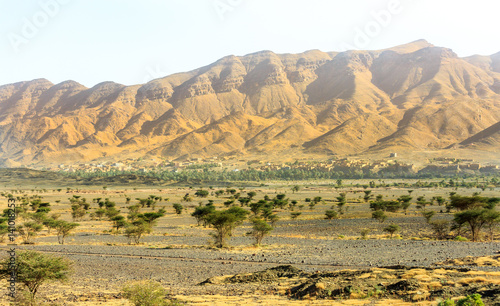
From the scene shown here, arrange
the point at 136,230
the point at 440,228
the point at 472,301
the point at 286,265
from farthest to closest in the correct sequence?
the point at 440,228
the point at 136,230
the point at 286,265
the point at 472,301

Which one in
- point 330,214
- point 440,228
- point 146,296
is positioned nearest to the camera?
point 146,296

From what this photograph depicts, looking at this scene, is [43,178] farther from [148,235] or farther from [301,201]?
[148,235]

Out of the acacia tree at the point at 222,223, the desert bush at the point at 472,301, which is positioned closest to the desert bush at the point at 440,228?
the acacia tree at the point at 222,223

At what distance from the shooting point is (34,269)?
15.4 meters

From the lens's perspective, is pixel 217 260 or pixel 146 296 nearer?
pixel 146 296

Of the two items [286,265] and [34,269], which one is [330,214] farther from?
[34,269]

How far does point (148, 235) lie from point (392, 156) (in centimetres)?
15567

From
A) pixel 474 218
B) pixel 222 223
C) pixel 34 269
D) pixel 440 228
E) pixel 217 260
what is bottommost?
pixel 440 228

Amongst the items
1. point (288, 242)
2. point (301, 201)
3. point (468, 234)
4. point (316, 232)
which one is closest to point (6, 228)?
point (288, 242)

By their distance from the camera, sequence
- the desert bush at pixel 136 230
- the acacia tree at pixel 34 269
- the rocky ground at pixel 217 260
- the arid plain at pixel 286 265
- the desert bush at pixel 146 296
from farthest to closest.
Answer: the desert bush at pixel 136 230 < the rocky ground at pixel 217 260 < the arid plain at pixel 286 265 < the acacia tree at pixel 34 269 < the desert bush at pixel 146 296

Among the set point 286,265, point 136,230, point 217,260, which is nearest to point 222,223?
point 217,260

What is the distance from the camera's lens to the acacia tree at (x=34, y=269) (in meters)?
15.5

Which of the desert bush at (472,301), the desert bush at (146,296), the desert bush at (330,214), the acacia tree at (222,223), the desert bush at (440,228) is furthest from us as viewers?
the desert bush at (330,214)

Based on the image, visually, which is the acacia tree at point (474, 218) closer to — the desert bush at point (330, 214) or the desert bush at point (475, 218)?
the desert bush at point (475, 218)
